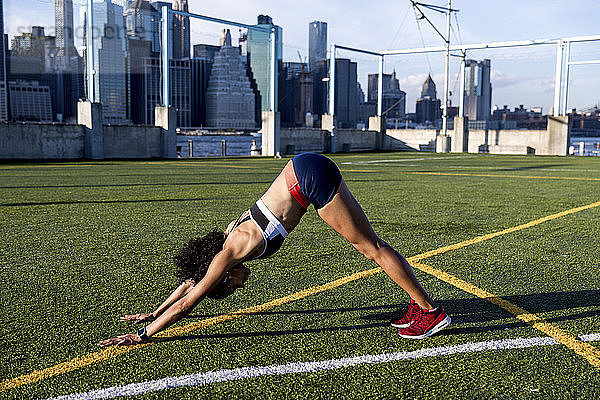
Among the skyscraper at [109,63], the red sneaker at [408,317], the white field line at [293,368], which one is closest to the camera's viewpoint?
the white field line at [293,368]

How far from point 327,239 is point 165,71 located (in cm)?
2727

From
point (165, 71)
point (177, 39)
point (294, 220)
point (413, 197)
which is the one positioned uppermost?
point (177, 39)

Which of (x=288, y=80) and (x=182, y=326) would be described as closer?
(x=182, y=326)

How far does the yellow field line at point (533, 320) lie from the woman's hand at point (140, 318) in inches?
97.6

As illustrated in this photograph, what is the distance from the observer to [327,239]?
667 centimetres

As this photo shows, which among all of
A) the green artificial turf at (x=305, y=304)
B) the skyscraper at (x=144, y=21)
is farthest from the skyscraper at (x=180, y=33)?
the green artificial turf at (x=305, y=304)

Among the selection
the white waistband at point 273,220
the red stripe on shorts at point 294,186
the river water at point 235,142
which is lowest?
the river water at point 235,142

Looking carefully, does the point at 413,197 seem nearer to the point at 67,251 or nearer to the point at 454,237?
Result: the point at 454,237

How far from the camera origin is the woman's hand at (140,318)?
12.0 feet

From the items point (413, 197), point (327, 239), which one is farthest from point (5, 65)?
point (327, 239)

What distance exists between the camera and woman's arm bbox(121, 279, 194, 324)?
3.36 meters

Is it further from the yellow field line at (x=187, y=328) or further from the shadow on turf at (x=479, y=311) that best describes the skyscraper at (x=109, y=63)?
the shadow on turf at (x=479, y=311)

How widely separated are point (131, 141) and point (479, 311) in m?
27.7

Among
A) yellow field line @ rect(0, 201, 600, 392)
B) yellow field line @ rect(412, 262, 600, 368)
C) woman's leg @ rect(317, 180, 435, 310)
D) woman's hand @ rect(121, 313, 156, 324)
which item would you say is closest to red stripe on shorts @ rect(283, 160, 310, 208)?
woman's leg @ rect(317, 180, 435, 310)
